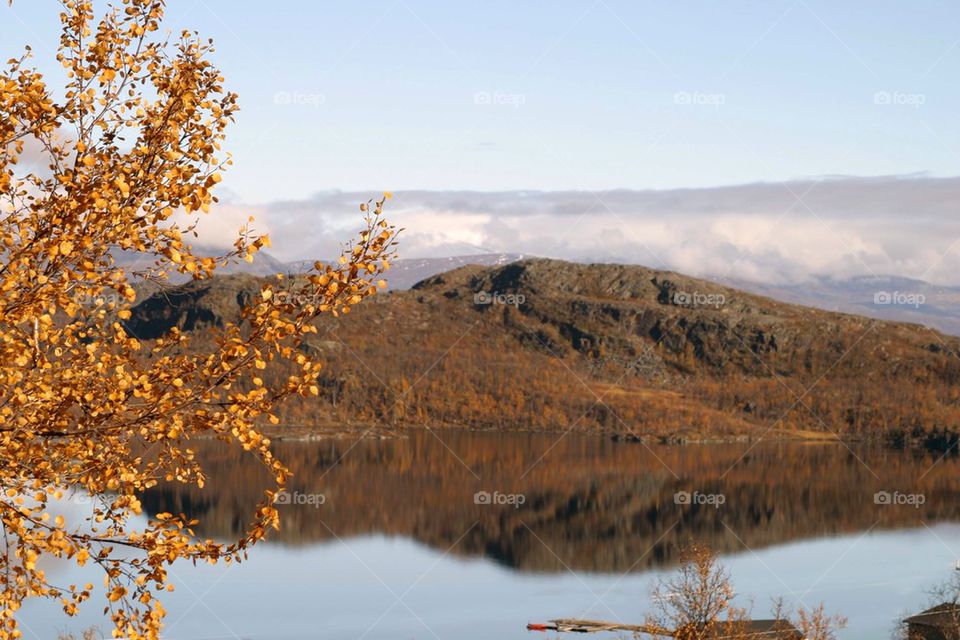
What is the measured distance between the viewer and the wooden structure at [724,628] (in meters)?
65.7

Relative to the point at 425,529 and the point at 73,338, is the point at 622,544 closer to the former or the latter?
the point at 425,529

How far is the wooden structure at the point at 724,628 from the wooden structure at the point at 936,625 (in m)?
0.69

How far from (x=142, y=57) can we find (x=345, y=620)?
9282 cm

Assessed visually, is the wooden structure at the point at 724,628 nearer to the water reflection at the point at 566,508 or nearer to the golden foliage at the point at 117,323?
the water reflection at the point at 566,508

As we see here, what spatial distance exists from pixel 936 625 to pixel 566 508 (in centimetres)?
9990

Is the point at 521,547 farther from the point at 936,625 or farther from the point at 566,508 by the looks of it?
the point at 936,625

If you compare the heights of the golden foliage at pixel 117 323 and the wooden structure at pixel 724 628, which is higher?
the golden foliage at pixel 117 323

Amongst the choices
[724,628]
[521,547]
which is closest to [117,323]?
[724,628]

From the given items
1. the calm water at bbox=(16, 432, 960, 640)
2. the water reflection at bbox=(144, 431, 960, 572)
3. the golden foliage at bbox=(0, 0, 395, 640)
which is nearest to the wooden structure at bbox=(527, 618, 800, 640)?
the calm water at bbox=(16, 432, 960, 640)

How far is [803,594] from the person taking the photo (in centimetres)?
11256

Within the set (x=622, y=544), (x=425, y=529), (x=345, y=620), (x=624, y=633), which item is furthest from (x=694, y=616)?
(x=425, y=529)

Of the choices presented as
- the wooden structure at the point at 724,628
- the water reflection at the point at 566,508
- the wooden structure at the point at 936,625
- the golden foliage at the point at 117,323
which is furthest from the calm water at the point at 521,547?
the golden foliage at the point at 117,323

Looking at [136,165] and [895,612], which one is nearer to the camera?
[136,165]

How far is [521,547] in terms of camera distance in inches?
5645
